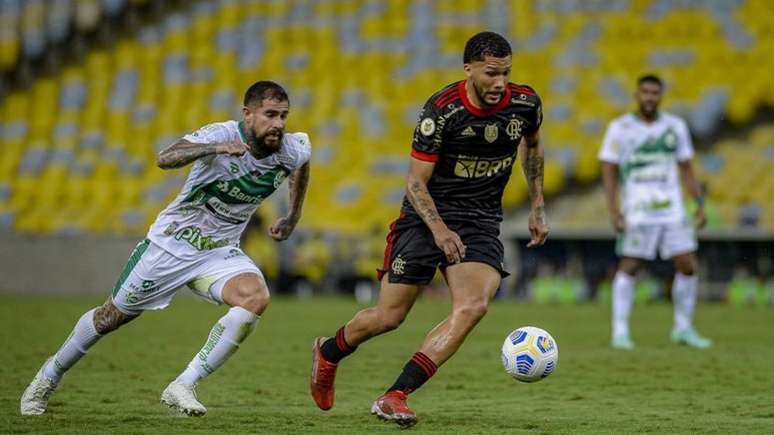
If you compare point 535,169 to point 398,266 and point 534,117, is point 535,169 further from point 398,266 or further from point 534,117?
point 398,266

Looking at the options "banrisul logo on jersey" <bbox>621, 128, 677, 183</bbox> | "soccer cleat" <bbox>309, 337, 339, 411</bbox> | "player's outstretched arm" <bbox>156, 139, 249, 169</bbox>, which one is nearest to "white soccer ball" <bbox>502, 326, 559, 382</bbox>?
"soccer cleat" <bbox>309, 337, 339, 411</bbox>

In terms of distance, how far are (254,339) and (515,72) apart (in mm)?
13997

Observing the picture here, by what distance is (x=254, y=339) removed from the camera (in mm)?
12711

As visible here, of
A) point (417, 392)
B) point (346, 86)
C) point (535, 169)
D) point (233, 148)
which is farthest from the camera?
point (346, 86)

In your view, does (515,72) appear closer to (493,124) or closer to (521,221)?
(521,221)

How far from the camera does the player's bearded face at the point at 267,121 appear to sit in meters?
6.64

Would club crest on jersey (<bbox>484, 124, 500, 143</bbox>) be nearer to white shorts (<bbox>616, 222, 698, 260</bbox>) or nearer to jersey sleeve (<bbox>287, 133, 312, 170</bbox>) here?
jersey sleeve (<bbox>287, 133, 312, 170</bbox>)

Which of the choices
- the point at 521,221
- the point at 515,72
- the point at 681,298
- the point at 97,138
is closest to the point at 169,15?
the point at 97,138

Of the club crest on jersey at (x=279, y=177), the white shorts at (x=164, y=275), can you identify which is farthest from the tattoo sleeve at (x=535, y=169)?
the white shorts at (x=164, y=275)

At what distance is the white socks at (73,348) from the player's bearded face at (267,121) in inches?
53.0

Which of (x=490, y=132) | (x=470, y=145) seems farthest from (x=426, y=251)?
(x=490, y=132)

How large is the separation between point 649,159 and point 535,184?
505 centimetres

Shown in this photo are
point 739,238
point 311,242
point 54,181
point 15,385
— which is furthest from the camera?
point 54,181

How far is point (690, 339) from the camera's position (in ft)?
39.2
